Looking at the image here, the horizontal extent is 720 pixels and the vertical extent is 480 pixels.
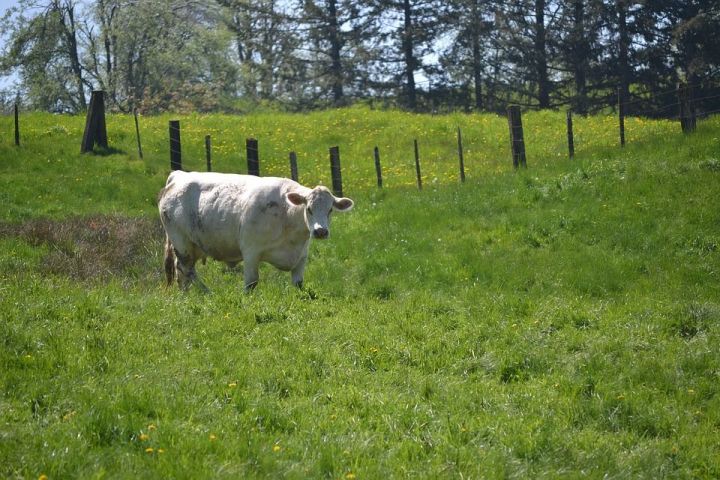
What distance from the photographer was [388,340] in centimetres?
971

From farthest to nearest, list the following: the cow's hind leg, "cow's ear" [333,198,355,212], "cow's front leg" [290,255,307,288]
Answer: the cow's hind leg
"cow's ear" [333,198,355,212]
"cow's front leg" [290,255,307,288]

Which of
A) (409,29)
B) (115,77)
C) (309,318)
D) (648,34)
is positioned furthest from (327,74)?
(309,318)

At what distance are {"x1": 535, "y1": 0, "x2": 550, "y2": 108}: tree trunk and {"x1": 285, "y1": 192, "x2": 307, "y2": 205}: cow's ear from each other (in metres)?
34.1

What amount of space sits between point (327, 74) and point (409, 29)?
5.34m

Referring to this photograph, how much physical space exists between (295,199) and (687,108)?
1249cm

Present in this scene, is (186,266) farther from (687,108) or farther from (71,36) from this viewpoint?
(71,36)

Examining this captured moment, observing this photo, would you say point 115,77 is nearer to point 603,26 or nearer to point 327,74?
point 327,74

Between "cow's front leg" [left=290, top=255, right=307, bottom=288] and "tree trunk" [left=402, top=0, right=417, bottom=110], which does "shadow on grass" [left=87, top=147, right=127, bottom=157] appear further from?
"tree trunk" [left=402, top=0, right=417, bottom=110]

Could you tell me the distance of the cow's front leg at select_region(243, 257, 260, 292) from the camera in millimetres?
13648

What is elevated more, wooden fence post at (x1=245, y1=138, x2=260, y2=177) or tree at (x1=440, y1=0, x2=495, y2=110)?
tree at (x1=440, y1=0, x2=495, y2=110)

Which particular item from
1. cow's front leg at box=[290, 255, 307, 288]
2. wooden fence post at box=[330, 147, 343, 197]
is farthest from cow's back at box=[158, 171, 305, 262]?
wooden fence post at box=[330, 147, 343, 197]

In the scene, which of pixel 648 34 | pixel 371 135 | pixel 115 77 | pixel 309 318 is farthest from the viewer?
pixel 115 77

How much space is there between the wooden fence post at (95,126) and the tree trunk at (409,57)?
22.3 m

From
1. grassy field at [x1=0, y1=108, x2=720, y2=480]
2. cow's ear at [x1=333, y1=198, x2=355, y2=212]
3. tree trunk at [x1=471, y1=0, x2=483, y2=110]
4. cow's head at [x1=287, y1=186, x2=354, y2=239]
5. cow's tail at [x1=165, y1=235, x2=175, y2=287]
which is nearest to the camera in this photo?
grassy field at [x1=0, y1=108, x2=720, y2=480]
